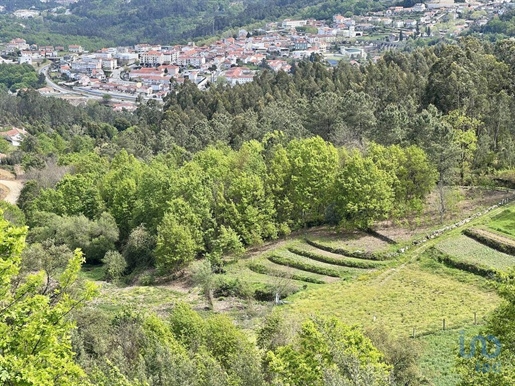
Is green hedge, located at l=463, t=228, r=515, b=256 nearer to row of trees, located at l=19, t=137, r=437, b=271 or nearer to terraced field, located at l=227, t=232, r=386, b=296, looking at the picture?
row of trees, located at l=19, t=137, r=437, b=271

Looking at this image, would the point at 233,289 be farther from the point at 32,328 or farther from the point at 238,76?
the point at 238,76

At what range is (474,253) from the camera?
110 ft

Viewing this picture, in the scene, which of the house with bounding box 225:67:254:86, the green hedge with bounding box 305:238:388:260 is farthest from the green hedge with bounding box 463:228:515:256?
the house with bounding box 225:67:254:86

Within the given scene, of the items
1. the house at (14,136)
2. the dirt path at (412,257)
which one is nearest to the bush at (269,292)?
the dirt path at (412,257)

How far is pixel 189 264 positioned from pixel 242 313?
9.64m

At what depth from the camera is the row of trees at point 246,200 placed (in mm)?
38875

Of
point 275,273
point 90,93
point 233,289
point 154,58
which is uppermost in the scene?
point 154,58

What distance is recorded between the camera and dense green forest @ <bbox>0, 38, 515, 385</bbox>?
13.3 m

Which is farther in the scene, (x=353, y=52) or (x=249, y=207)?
(x=353, y=52)

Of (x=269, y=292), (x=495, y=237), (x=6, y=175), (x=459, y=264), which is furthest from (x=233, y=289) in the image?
(x=6, y=175)

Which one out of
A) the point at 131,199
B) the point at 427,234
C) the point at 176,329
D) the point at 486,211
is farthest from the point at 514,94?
the point at 176,329

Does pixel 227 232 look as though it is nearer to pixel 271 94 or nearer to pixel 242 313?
pixel 242 313

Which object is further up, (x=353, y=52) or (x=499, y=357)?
(x=353, y=52)

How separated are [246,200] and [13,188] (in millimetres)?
42205
